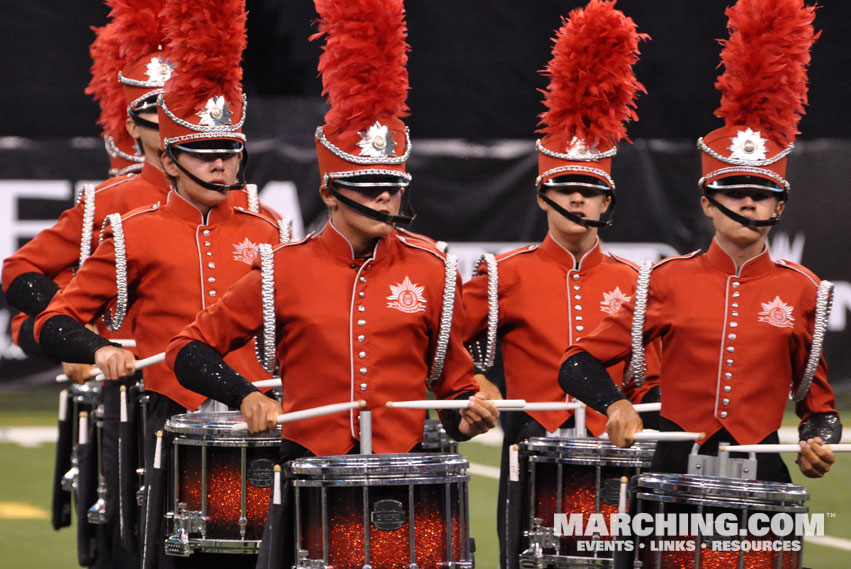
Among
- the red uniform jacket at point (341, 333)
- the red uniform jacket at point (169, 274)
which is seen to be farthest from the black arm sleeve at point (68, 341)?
the red uniform jacket at point (341, 333)

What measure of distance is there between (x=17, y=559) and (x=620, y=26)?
347cm

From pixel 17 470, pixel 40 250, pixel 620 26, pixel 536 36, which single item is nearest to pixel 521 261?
pixel 620 26

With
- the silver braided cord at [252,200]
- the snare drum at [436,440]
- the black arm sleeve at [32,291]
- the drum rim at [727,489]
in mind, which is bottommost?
the drum rim at [727,489]

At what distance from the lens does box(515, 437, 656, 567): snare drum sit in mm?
4801

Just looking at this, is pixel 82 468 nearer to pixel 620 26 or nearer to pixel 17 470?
pixel 620 26

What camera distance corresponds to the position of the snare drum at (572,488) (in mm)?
4801

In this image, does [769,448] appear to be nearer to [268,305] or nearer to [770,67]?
[770,67]

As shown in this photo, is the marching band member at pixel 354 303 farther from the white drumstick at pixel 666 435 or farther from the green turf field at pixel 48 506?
the green turf field at pixel 48 506

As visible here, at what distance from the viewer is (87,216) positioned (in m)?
6.01

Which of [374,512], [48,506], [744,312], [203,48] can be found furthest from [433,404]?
[48,506]

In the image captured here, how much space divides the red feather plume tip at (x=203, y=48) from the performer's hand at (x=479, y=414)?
1.52 meters

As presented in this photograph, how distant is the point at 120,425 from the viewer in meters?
5.62

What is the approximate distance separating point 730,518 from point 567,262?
1.96m

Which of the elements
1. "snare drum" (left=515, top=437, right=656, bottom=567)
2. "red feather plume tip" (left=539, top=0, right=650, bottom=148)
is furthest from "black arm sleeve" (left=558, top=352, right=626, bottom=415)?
"red feather plume tip" (left=539, top=0, right=650, bottom=148)
